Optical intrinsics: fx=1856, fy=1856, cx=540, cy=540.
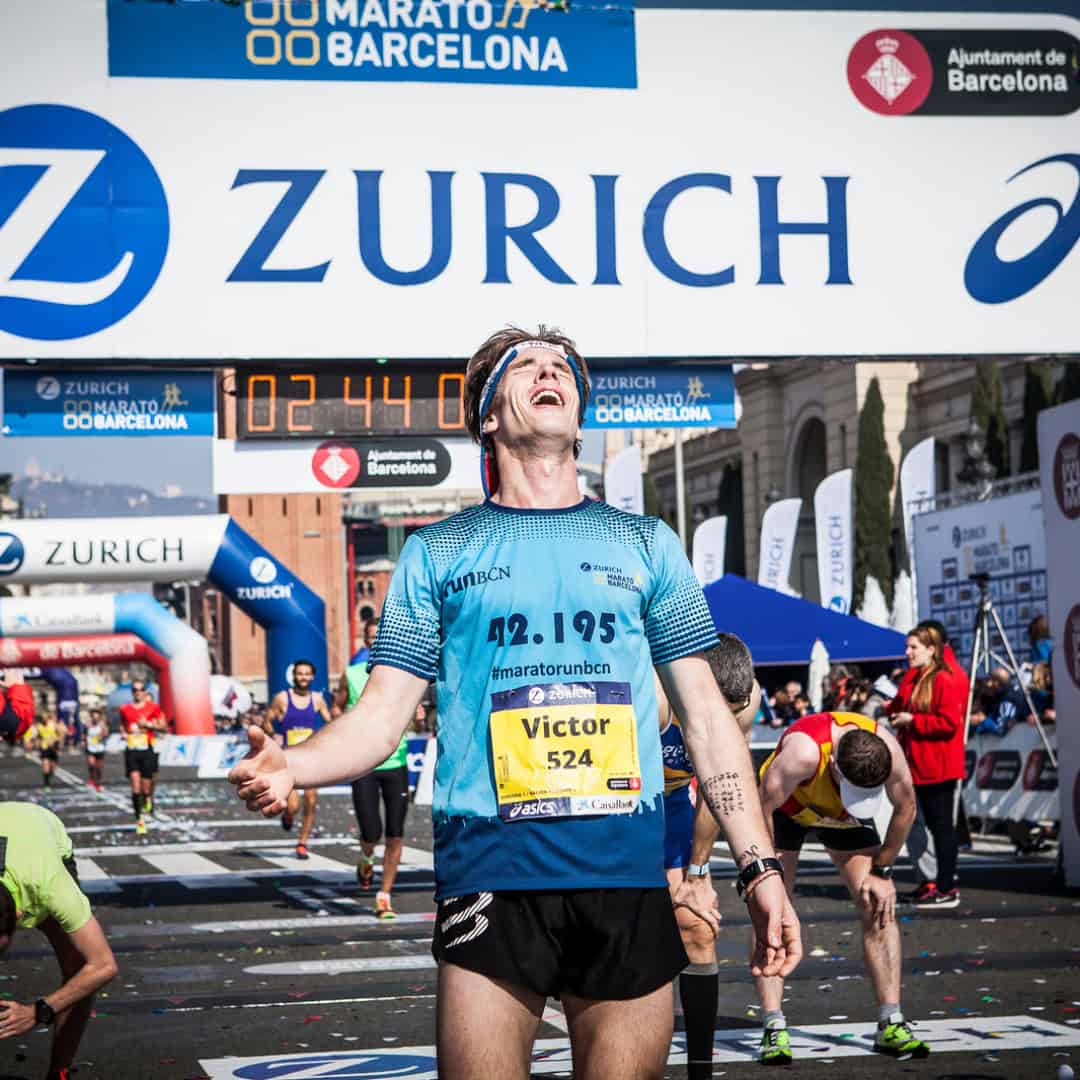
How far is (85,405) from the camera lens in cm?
1405

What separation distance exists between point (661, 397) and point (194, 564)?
22542mm

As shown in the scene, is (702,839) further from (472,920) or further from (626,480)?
(626,480)

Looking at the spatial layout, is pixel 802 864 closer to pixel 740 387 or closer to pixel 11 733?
pixel 11 733

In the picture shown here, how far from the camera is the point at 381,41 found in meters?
14.0

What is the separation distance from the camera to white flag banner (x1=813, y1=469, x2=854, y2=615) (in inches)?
1336

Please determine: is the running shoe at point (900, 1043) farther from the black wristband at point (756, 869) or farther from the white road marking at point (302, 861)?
the white road marking at point (302, 861)

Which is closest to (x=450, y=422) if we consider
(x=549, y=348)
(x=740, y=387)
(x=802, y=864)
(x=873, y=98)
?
(x=873, y=98)

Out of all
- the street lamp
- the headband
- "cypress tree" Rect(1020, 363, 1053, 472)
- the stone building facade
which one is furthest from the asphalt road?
the stone building facade

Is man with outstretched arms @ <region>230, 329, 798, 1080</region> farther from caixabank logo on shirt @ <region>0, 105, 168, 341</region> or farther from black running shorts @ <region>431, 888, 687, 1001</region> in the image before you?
caixabank logo on shirt @ <region>0, 105, 168, 341</region>

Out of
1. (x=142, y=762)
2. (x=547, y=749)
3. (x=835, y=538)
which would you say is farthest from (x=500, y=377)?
(x=835, y=538)

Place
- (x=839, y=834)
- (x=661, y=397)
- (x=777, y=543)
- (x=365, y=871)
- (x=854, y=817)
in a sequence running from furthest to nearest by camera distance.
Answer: (x=777, y=543), (x=365, y=871), (x=661, y=397), (x=839, y=834), (x=854, y=817)

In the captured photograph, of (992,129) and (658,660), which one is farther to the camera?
(992,129)

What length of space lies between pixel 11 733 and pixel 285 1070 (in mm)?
4019

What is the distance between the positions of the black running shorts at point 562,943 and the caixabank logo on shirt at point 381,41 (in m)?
11.1
